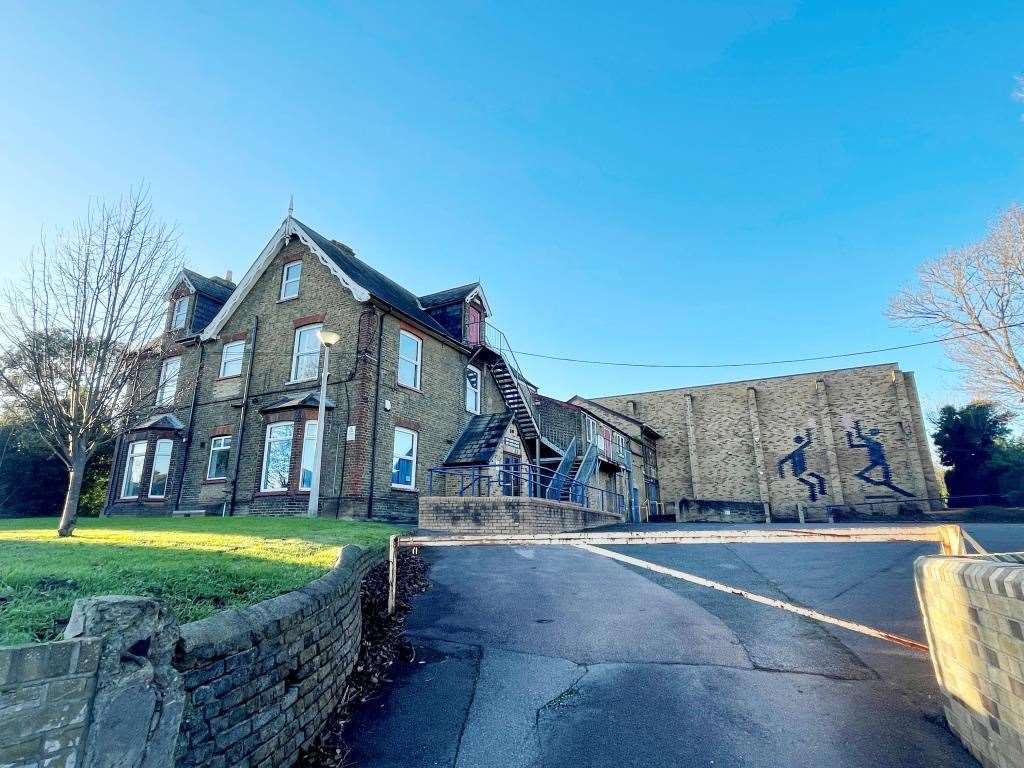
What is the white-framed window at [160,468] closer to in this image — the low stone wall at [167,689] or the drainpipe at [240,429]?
the drainpipe at [240,429]

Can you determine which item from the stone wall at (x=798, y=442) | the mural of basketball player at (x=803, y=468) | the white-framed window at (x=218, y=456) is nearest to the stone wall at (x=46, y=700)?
the white-framed window at (x=218, y=456)

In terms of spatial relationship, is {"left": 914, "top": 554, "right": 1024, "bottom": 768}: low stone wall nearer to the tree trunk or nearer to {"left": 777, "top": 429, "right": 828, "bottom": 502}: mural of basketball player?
the tree trunk

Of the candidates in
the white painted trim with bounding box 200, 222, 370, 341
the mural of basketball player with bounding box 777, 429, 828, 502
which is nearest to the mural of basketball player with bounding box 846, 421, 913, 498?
the mural of basketball player with bounding box 777, 429, 828, 502

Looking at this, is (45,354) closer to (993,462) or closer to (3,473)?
(3,473)

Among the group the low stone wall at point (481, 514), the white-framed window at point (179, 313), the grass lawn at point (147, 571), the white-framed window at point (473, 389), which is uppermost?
the white-framed window at point (179, 313)

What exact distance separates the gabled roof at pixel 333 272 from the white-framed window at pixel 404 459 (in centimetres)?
394

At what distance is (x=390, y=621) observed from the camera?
25.2ft

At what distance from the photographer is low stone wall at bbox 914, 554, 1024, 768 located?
3525 millimetres

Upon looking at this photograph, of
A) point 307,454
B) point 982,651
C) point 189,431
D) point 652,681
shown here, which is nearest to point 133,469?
point 189,431

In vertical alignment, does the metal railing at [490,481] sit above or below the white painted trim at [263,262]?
below

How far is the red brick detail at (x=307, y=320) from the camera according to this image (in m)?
17.8

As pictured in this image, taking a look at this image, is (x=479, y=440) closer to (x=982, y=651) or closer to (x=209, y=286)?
(x=209, y=286)

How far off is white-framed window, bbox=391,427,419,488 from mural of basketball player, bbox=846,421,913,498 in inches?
1228

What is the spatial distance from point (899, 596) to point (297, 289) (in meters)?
18.7
